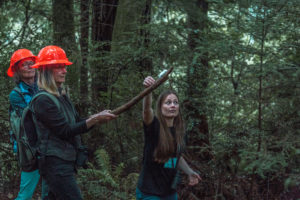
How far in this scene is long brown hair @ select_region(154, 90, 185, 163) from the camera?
13.7 ft

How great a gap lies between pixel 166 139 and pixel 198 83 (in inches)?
140

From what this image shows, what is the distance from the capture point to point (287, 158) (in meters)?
4.50

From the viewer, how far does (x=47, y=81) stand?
397 centimetres

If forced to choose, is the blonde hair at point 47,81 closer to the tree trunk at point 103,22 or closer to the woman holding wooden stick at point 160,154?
the woman holding wooden stick at point 160,154

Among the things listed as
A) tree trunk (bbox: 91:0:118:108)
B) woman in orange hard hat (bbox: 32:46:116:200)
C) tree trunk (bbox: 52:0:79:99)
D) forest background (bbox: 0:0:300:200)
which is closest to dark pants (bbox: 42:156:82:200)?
woman in orange hard hat (bbox: 32:46:116:200)

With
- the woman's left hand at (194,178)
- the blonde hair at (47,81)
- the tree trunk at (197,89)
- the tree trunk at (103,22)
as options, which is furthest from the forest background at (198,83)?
the blonde hair at (47,81)

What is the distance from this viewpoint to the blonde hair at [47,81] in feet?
12.8

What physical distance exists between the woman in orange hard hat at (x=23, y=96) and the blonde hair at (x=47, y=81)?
33.4 inches

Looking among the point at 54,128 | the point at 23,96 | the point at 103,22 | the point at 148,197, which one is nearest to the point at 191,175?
the point at 148,197

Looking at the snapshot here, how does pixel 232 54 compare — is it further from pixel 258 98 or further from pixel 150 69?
pixel 150 69

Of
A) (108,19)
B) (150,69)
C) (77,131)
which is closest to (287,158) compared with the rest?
(77,131)

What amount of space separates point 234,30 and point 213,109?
163 cm

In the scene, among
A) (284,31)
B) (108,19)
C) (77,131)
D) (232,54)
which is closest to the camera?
(77,131)

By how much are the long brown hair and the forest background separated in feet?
5.53
